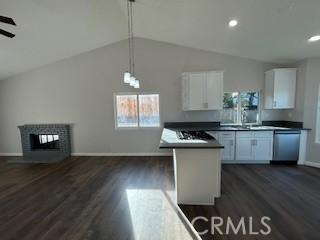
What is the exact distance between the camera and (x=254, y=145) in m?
4.43

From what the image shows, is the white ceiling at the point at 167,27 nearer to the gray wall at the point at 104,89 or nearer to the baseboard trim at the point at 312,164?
the gray wall at the point at 104,89

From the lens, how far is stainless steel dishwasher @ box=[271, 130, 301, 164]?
169 inches

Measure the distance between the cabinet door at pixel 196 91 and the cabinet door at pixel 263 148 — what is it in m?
1.64

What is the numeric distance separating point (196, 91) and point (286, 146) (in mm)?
2646

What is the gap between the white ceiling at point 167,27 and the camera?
2.83 m

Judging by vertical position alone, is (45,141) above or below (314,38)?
below

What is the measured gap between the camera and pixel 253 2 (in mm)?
2596

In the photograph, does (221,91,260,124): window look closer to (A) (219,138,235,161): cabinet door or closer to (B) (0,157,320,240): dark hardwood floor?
(A) (219,138,235,161): cabinet door

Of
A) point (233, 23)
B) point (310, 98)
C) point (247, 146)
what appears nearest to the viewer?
point (233, 23)

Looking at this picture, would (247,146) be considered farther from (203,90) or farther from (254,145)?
(203,90)

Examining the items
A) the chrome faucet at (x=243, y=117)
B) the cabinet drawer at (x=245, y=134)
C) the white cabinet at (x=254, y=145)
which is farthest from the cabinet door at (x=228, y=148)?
the chrome faucet at (x=243, y=117)

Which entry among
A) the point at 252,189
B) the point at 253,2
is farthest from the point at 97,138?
the point at 253,2

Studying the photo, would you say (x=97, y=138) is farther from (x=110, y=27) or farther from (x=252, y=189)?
(x=252, y=189)

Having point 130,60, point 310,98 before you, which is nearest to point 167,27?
point 130,60
